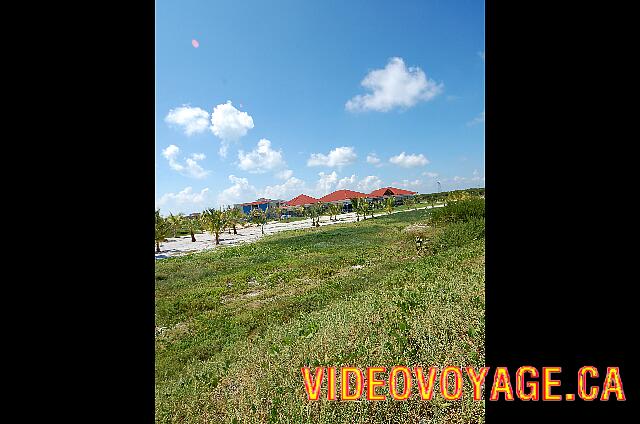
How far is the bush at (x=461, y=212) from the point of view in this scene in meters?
13.7

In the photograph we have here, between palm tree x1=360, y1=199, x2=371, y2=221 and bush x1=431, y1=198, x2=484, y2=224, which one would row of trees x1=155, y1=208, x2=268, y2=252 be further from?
bush x1=431, y1=198, x2=484, y2=224

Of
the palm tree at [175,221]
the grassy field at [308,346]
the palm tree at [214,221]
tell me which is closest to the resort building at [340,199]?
the palm tree at [175,221]

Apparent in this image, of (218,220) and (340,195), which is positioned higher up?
(340,195)

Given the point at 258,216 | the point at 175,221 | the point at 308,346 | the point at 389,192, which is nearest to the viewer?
the point at 308,346

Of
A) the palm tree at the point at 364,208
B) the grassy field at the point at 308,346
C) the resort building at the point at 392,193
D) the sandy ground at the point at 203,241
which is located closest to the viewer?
the grassy field at the point at 308,346

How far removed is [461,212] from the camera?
47.8 ft

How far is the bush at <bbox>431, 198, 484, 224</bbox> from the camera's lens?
13.7 metres

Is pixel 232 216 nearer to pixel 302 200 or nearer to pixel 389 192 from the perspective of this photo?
pixel 302 200

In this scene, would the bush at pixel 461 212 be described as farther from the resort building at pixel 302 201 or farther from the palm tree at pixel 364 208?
the resort building at pixel 302 201

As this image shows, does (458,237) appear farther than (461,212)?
No

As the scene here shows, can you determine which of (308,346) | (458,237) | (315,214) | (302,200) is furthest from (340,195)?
(308,346)

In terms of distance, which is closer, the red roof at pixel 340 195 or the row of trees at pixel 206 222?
the row of trees at pixel 206 222
